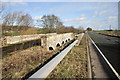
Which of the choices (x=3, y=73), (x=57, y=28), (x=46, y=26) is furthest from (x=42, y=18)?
(x=3, y=73)

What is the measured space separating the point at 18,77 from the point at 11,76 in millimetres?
291

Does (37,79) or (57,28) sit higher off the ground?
(57,28)

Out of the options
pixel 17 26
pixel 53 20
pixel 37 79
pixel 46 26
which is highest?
pixel 53 20

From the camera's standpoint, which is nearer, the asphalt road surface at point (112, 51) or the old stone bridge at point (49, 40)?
the asphalt road surface at point (112, 51)

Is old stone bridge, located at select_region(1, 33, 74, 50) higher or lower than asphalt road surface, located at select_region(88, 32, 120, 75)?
higher

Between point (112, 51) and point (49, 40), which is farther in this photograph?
point (112, 51)

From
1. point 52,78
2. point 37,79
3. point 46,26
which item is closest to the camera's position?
point 37,79

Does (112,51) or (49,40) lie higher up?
(49,40)

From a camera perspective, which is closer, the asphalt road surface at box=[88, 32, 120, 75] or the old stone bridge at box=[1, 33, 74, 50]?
the asphalt road surface at box=[88, 32, 120, 75]

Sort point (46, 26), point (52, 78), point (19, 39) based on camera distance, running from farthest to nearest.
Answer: point (46, 26), point (19, 39), point (52, 78)

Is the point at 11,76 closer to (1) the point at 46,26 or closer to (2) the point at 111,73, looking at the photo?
(2) the point at 111,73

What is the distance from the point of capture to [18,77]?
2387 millimetres

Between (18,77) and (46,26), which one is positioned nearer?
(18,77)

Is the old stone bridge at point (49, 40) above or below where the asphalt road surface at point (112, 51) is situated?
above
